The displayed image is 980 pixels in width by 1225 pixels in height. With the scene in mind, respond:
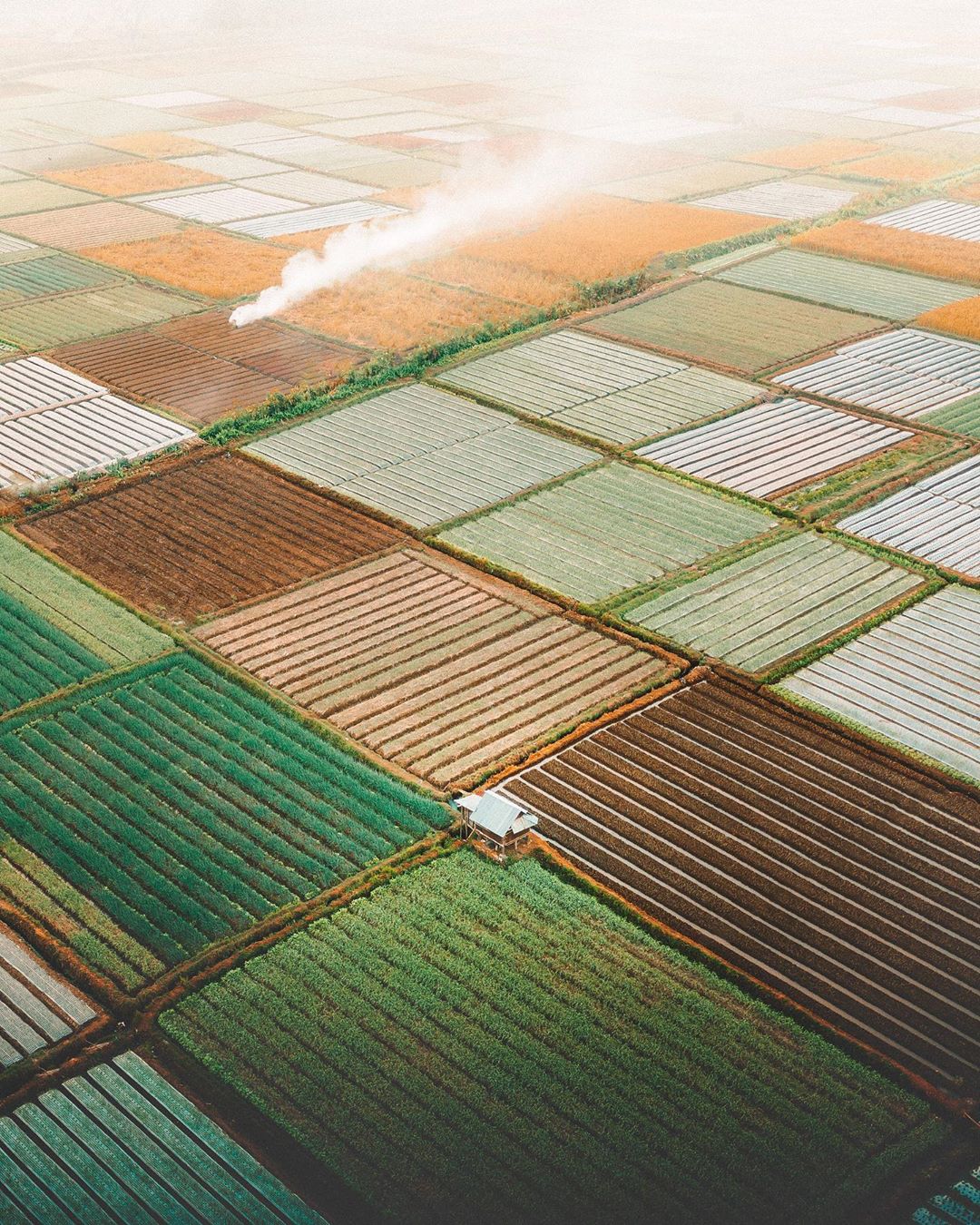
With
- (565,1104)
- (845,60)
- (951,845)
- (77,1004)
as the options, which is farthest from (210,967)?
(845,60)

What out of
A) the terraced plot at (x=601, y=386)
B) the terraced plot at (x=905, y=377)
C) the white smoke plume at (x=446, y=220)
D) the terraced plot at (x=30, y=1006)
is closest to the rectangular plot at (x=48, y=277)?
the white smoke plume at (x=446, y=220)

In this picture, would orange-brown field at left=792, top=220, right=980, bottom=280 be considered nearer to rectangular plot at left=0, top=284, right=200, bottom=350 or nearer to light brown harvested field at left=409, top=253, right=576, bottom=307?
light brown harvested field at left=409, top=253, right=576, bottom=307

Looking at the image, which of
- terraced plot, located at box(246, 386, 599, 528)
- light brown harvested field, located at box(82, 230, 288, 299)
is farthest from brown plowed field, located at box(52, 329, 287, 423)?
light brown harvested field, located at box(82, 230, 288, 299)

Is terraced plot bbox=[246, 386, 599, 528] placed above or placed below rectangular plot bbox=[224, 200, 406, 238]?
below

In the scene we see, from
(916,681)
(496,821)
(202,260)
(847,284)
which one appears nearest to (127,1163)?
(496,821)

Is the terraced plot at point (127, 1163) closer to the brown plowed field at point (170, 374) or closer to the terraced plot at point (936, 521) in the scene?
the terraced plot at point (936, 521)

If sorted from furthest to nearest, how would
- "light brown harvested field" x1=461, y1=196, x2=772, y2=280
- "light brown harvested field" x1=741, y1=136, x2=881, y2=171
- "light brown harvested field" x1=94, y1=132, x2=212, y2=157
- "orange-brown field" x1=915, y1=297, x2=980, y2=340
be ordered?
"light brown harvested field" x1=94, y1=132, x2=212, y2=157, "light brown harvested field" x1=741, y1=136, x2=881, y2=171, "light brown harvested field" x1=461, y1=196, x2=772, y2=280, "orange-brown field" x1=915, y1=297, x2=980, y2=340

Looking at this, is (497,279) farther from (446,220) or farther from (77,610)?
(77,610)

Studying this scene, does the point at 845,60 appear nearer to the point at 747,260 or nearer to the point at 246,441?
the point at 747,260
